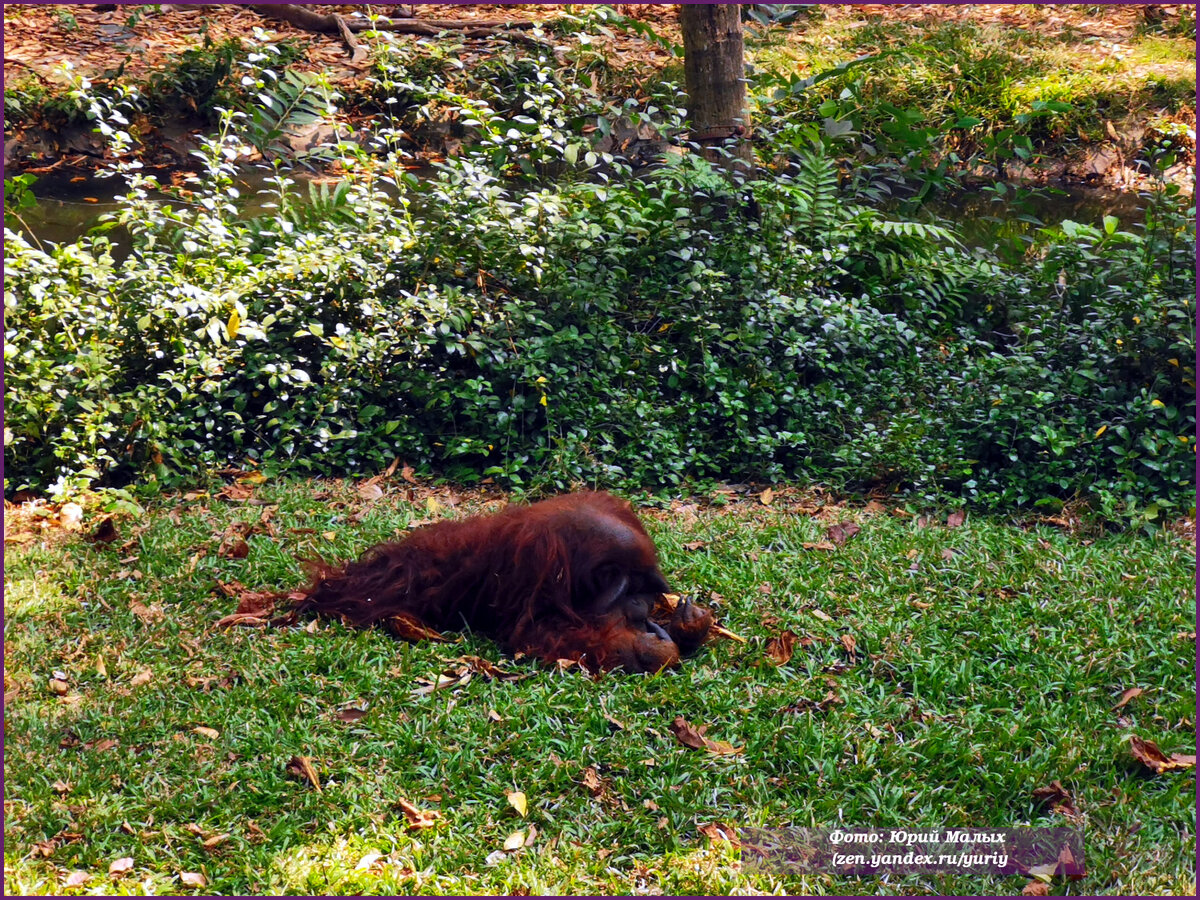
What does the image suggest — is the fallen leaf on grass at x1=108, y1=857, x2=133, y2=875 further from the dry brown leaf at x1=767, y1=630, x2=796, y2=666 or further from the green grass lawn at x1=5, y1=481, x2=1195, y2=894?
the dry brown leaf at x1=767, y1=630, x2=796, y2=666

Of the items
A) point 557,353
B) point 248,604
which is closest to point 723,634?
point 248,604

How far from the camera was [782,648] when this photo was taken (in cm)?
319

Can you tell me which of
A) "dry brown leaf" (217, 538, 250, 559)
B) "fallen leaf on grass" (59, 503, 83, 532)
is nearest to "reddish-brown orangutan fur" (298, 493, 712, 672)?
"dry brown leaf" (217, 538, 250, 559)

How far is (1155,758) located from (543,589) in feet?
5.44

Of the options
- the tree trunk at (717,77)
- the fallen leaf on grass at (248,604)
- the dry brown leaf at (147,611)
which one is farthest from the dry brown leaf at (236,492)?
the tree trunk at (717,77)

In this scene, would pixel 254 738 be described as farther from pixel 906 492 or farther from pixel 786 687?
pixel 906 492

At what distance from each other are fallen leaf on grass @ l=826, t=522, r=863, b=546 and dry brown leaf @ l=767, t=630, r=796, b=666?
0.94 metres

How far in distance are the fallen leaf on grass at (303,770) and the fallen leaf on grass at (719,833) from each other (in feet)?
2.93

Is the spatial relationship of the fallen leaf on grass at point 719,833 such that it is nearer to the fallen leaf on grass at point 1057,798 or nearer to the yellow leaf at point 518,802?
the yellow leaf at point 518,802

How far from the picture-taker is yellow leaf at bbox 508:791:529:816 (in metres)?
2.41

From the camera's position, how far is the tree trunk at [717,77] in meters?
6.14

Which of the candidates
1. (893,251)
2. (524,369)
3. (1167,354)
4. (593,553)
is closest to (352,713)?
(593,553)

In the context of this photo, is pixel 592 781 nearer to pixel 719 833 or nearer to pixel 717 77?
pixel 719 833

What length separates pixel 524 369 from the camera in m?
4.94
